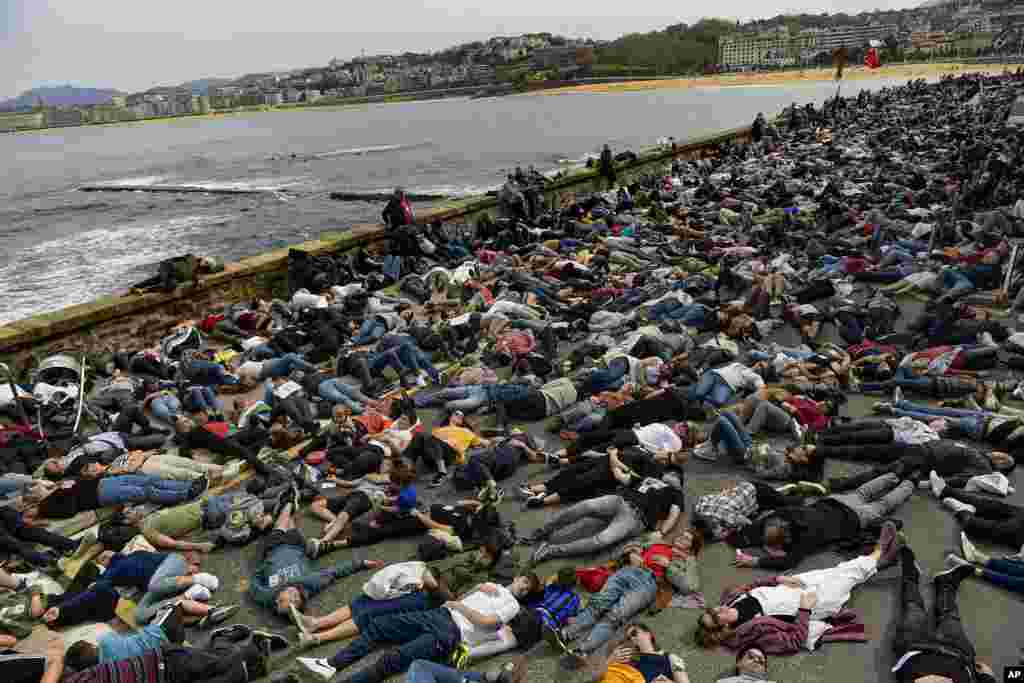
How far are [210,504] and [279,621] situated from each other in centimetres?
167

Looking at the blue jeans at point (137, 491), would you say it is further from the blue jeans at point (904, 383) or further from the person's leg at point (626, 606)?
the blue jeans at point (904, 383)

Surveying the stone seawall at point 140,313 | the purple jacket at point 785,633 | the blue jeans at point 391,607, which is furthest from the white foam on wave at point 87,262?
the purple jacket at point 785,633

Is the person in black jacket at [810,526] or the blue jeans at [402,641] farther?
the person in black jacket at [810,526]

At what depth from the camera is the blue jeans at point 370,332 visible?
35.8 ft

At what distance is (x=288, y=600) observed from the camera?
5.20m

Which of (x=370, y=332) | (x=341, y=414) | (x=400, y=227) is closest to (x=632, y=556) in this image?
(x=341, y=414)

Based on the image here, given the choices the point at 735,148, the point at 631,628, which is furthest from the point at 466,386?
the point at 735,148

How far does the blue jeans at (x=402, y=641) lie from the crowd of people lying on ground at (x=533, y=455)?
0.8 inches

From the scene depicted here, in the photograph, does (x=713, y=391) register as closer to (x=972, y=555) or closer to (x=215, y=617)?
(x=972, y=555)

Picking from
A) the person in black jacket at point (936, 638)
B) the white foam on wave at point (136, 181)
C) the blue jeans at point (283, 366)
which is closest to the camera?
the person in black jacket at point (936, 638)

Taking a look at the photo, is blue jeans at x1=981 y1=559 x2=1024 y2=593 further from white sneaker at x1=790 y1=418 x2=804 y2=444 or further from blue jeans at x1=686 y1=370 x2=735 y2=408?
blue jeans at x1=686 y1=370 x2=735 y2=408

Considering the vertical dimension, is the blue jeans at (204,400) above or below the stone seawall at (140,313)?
below

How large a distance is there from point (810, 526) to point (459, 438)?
356 centimetres

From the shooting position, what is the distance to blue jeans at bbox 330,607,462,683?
14.8 ft
